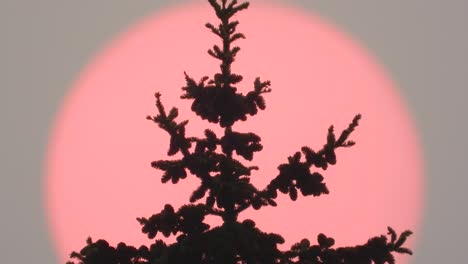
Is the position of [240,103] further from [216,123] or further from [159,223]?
[159,223]

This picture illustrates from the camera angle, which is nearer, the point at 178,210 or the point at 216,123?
the point at 178,210

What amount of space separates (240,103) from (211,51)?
2.91 ft

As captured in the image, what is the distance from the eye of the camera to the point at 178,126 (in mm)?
10828

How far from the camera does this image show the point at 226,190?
1091 cm

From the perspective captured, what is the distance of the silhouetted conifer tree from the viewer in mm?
10734

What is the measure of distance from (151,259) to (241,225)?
142 centimetres

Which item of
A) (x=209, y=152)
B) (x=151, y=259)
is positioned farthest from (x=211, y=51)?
(x=151, y=259)

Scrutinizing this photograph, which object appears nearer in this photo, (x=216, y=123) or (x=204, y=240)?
(x=204, y=240)

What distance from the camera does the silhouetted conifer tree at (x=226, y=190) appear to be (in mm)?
10734

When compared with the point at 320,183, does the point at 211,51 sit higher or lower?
higher

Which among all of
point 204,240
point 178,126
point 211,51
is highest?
point 211,51

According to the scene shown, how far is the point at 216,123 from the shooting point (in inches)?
451

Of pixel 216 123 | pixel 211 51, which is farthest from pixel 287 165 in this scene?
pixel 211 51

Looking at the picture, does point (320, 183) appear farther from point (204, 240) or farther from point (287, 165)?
point (204, 240)
